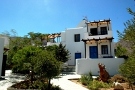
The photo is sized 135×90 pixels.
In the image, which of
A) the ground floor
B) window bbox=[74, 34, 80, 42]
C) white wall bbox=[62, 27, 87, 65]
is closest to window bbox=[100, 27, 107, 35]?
the ground floor

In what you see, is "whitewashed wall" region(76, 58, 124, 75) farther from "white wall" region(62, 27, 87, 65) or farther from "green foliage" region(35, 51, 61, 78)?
"green foliage" region(35, 51, 61, 78)

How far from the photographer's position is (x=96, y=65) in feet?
71.3

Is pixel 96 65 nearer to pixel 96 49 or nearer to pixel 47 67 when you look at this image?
pixel 96 49

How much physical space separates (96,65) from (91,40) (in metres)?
6.42

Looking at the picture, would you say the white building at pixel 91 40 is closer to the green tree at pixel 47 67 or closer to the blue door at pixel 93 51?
the blue door at pixel 93 51

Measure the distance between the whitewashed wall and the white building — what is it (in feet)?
10.9

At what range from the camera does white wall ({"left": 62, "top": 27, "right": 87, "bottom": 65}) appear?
30.6 metres

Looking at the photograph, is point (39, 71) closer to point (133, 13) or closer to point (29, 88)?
point (29, 88)

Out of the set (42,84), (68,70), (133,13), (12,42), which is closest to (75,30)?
(68,70)

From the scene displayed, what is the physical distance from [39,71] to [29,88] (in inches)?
60.0

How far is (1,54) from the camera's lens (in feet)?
57.5

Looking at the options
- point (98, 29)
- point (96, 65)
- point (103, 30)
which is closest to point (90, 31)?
point (98, 29)

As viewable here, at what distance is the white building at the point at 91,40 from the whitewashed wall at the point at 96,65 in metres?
3.33

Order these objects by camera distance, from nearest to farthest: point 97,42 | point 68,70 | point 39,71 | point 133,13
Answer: point 133,13 < point 39,71 < point 68,70 < point 97,42
